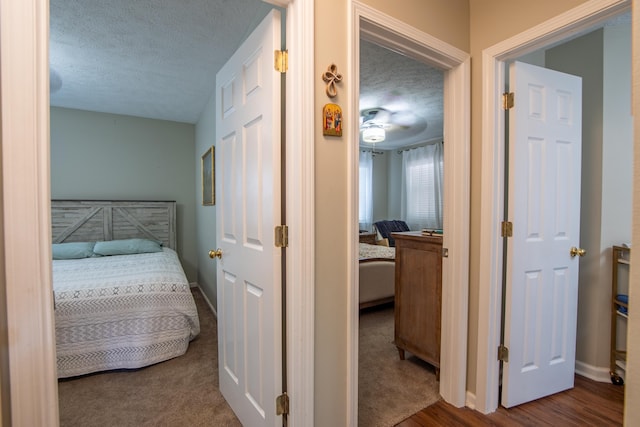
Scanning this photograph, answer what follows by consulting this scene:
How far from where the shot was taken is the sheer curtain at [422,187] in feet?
18.4

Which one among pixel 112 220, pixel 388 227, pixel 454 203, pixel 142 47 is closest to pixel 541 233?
pixel 454 203

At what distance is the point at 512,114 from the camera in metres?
1.67

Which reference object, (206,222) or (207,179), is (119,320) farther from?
(207,179)

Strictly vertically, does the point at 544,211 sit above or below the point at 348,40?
below

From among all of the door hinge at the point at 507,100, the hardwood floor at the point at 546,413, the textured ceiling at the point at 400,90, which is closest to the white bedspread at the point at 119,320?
the hardwood floor at the point at 546,413

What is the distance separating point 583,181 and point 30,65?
303cm

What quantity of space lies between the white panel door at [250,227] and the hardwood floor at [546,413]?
0.91 m

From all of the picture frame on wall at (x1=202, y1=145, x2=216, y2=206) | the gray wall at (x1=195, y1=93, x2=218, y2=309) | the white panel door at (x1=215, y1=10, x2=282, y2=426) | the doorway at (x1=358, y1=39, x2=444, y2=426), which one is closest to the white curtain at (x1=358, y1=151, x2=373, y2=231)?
the doorway at (x1=358, y1=39, x2=444, y2=426)

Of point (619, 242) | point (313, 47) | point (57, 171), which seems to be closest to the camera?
point (313, 47)

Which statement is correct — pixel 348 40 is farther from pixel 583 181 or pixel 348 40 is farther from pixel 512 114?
pixel 583 181

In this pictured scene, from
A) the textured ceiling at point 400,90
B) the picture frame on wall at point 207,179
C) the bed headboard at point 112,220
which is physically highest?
the textured ceiling at point 400,90

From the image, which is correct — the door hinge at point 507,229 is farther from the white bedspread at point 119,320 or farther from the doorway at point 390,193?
the white bedspread at point 119,320

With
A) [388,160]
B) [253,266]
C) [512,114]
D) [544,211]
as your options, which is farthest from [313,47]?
[388,160]

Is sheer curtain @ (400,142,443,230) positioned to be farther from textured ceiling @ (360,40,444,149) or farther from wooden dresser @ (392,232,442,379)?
wooden dresser @ (392,232,442,379)
